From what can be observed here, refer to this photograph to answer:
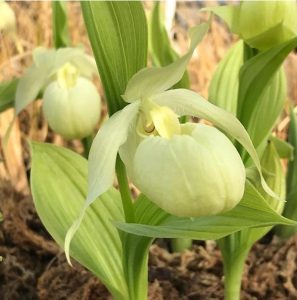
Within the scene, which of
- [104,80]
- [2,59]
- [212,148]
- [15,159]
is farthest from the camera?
[2,59]

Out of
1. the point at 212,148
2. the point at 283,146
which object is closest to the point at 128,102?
the point at 212,148

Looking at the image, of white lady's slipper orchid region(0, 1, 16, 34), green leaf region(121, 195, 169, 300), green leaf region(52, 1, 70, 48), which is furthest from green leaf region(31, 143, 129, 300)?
white lady's slipper orchid region(0, 1, 16, 34)

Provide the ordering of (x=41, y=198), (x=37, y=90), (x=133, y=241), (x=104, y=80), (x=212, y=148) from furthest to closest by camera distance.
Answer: (x=37, y=90) < (x=41, y=198) < (x=133, y=241) < (x=104, y=80) < (x=212, y=148)

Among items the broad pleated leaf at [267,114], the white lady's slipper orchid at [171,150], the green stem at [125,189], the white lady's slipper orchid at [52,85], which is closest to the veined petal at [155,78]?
the white lady's slipper orchid at [171,150]

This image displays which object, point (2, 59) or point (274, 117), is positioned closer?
point (274, 117)

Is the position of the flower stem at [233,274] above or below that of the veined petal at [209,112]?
below

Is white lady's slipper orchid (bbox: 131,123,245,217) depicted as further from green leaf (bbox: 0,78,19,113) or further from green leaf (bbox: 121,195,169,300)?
green leaf (bbox: 0,78,19,113)

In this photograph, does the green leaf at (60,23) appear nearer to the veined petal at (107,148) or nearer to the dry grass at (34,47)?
the dry grass at (34,47)

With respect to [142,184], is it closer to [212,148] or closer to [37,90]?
[212,148]
